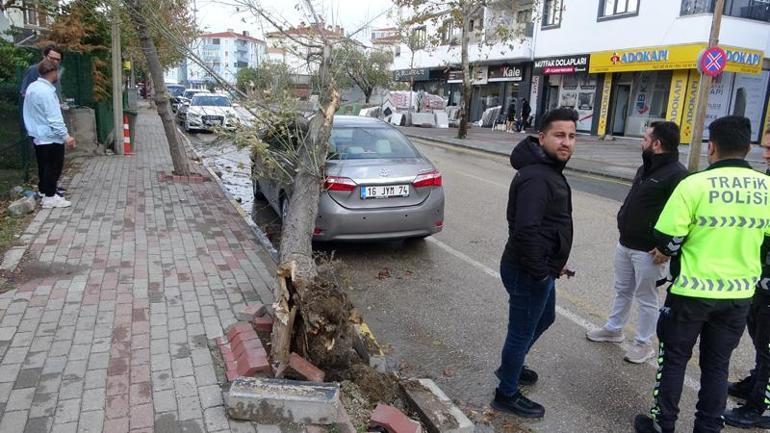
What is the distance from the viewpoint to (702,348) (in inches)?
124

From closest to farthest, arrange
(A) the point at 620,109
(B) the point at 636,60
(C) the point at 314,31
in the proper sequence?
(C) the point at 314,31 < (B) the point at 636,60 < (A) the point at 620,109

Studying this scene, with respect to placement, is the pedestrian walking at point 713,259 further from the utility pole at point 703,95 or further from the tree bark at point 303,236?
Answer: the utility pole at point 703,95

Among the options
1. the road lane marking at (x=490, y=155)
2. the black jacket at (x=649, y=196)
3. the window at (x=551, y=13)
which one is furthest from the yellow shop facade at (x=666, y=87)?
the black jacket at (x=649, y=196)

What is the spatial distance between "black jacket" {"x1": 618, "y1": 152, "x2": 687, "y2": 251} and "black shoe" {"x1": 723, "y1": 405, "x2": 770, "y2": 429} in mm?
1128

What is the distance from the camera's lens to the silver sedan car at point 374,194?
6.07 m

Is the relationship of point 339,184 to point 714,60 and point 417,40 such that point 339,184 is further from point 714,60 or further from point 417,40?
point 417,40

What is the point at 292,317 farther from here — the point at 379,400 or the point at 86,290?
the point at 86,290

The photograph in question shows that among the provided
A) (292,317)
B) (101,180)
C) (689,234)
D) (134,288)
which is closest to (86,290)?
(134,288)

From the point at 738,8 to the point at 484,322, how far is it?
22.9 metres

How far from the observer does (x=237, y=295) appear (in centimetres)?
472

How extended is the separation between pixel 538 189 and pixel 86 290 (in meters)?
3.67

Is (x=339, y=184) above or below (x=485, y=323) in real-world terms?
above

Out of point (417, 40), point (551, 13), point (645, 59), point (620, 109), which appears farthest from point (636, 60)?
point (417, 40)

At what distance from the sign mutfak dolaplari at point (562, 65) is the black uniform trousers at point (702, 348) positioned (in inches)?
1000
